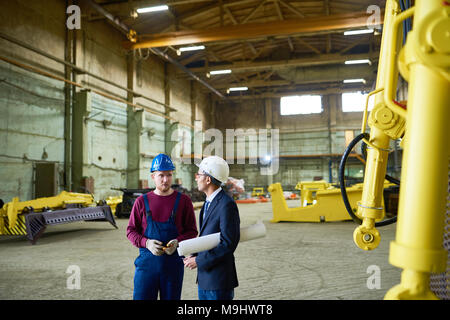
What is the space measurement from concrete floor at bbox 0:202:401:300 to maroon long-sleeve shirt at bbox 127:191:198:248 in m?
1.32

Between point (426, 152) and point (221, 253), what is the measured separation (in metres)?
1.50

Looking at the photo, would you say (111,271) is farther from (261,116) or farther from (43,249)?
(261,116)

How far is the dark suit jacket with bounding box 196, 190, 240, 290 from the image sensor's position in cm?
216

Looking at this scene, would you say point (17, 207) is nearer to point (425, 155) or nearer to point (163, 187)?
point (163, 187)

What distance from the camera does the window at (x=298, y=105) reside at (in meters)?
26.0

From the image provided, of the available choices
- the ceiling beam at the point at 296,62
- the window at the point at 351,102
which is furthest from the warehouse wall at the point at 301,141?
the ceiling beam at the point at 296,62

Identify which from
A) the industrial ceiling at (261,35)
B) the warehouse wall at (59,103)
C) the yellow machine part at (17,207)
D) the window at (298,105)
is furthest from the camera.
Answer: the window at (298,105)

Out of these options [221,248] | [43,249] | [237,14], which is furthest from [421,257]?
[237,14]

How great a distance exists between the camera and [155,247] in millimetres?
2543

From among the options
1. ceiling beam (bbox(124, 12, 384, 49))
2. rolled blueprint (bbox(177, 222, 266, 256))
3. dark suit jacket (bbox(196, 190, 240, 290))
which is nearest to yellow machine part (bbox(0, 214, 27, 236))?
dark suit jacket (bbox(196, 190, 240, 290))

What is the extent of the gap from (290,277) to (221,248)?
2.64 m

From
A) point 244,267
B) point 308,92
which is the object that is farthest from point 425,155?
point 308,92

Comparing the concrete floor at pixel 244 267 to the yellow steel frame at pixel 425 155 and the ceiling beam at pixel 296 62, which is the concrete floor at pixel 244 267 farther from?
the ceiling beam at pixel 296 62

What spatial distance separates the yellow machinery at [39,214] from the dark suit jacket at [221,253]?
19.7 ft
